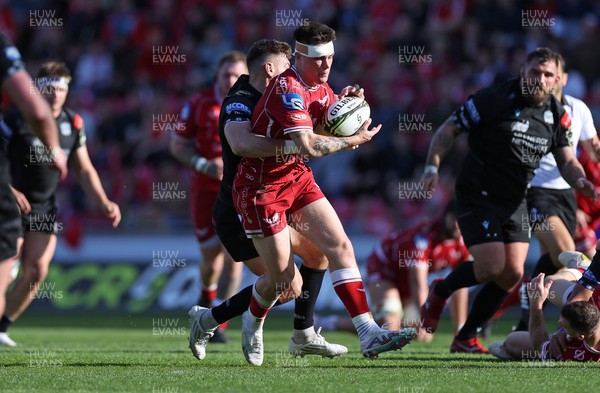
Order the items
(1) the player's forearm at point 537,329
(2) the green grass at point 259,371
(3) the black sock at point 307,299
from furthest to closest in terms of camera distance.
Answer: (3) the black sock at point 307,299
(1) the player's forearm at point 537,329
(2) the green grass at point 259,371

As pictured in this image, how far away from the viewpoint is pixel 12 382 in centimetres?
633

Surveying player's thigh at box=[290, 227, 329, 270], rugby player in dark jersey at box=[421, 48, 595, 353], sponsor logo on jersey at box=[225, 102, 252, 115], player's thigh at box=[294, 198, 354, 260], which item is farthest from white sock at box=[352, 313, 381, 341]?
rugby player in dark jersey at box=[421, 48, 595, 353]

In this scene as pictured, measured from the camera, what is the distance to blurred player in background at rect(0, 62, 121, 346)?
9828mm

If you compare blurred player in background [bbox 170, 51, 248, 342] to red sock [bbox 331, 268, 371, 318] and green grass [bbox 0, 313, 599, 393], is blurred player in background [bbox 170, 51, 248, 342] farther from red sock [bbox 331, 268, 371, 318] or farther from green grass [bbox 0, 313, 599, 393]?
red sock [bbox 331, 268, 371, 318]

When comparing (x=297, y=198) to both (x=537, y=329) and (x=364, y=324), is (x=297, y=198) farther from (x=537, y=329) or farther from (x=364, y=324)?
(x=537, y=329)

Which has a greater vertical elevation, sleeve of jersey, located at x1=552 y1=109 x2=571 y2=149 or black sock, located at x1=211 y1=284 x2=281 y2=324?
sleeve of jersey, located at x1=552 y1=109 x2=571 y2=149

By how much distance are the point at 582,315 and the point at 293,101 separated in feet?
8.19

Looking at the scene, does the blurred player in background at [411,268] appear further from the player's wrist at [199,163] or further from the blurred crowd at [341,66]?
the blurred crowd at [341,66]

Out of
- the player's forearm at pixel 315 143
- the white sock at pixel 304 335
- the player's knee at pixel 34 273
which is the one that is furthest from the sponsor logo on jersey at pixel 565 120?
the player's knee at pixel 34 273

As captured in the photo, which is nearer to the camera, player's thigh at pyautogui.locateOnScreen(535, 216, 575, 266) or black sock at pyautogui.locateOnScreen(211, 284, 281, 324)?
black sock at pyautogui.locateOnScreen(211, 284, 281, 324)

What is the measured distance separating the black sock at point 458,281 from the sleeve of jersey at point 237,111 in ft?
9.55

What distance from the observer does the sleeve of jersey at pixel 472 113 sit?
29.4ft

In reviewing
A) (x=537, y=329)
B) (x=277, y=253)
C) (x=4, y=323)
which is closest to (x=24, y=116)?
(x=277, y=253)

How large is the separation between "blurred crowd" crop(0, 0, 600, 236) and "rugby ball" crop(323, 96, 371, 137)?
28.0 ft
